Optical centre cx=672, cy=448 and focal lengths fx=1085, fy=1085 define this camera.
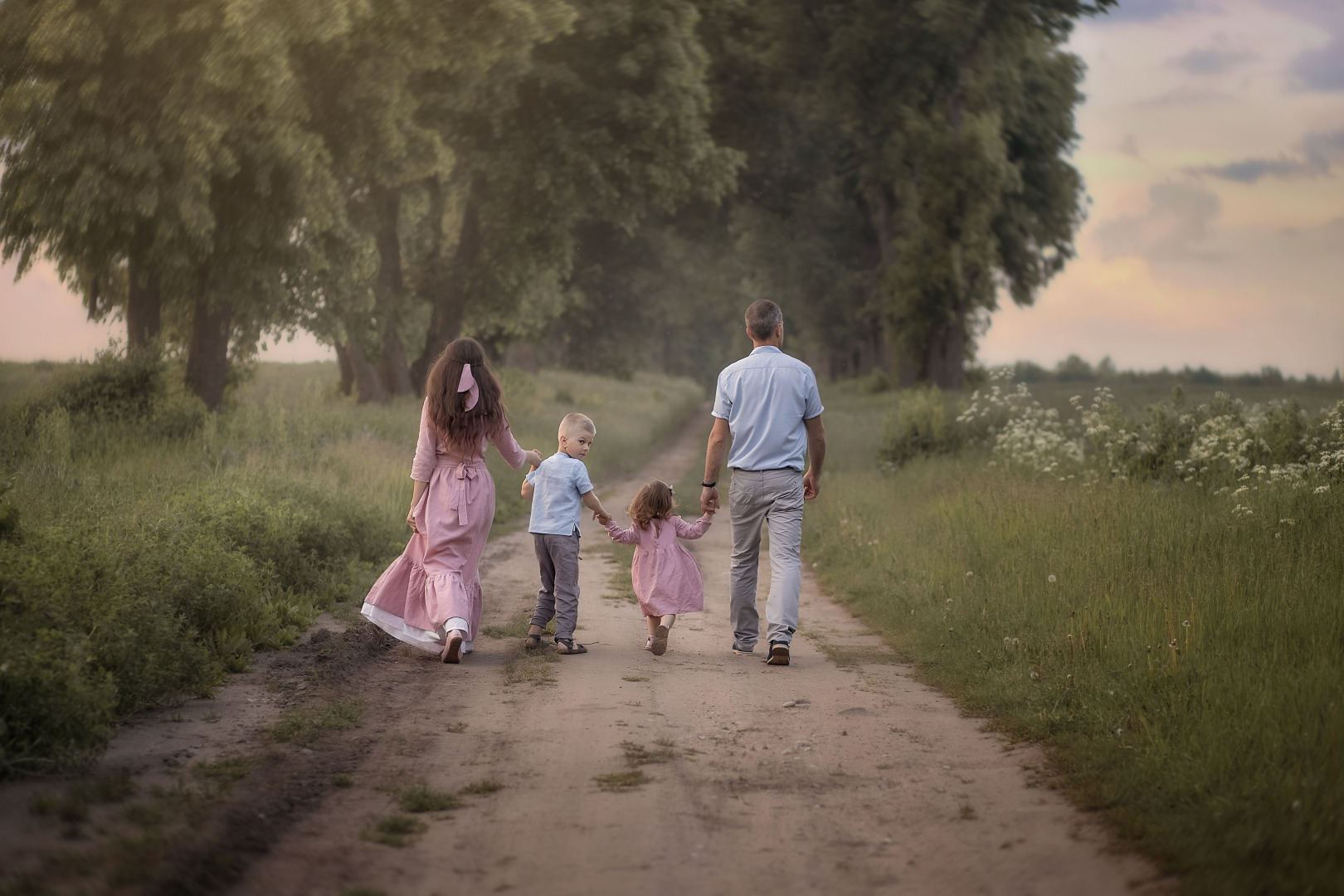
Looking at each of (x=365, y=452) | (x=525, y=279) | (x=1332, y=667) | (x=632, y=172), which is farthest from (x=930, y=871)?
(x=525, y=279)

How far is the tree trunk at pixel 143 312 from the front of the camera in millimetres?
16000

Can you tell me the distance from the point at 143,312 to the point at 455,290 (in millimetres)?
11314

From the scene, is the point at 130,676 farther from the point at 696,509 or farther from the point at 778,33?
the point at 778,33

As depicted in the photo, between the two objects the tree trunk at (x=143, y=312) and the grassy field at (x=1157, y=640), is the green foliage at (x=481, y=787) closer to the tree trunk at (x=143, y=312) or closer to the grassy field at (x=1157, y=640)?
the grassy field at (x=1157, y=640)

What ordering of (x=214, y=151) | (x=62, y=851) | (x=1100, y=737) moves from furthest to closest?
(x=214, y=151) → (x=1100, y=737) → (x=62, y=851)

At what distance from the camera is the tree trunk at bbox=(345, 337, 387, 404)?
2561 cm

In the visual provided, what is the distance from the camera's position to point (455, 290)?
2700 centimetres

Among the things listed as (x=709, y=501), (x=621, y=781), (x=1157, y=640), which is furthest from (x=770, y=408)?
(x=621, y=781)

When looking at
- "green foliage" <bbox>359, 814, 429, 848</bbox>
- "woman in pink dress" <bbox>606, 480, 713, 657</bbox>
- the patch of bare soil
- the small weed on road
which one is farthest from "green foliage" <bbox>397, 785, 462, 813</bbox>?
"woman in pink dress" <bbox>606, 480, 713, 657</bbox>

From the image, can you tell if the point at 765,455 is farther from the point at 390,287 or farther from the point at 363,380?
the point at 363,380

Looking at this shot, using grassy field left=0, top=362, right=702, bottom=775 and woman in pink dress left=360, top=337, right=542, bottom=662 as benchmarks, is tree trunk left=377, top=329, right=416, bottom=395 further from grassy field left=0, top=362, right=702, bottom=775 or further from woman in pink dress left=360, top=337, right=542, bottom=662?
woman in pink dress left=360, top=337, right=542, bottom=662

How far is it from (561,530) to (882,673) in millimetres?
2451

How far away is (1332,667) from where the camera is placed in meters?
5.33

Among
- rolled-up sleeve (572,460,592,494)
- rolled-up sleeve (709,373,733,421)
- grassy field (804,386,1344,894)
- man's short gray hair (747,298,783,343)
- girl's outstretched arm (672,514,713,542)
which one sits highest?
man's short gray hair (747,298,783,343)
